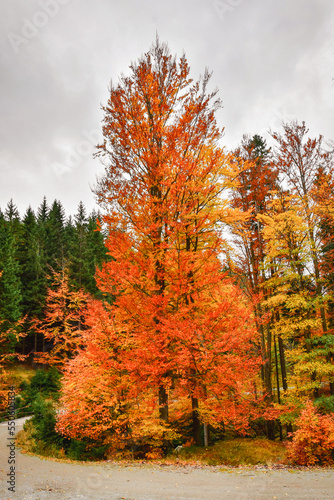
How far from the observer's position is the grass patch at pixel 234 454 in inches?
370

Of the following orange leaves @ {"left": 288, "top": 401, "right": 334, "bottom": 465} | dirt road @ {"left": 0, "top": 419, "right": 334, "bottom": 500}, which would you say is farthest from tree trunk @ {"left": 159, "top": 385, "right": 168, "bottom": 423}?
orange leaves @ {"left": 288, "top": 401, "right": 334, "bottom": 465}

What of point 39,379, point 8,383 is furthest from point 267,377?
point 8,383

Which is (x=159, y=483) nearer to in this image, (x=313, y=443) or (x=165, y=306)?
(x=165, y=306)

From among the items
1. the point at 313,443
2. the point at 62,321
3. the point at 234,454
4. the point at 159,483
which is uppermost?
the point at 62,321

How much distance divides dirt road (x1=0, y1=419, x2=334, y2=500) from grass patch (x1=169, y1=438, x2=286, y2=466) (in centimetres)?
166

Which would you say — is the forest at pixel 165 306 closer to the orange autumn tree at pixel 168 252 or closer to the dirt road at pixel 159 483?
the orange autumn tree at pixel 168 252

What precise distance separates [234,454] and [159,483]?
16.9 feet

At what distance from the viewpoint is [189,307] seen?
8.84m

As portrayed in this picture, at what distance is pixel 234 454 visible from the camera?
1044 cm

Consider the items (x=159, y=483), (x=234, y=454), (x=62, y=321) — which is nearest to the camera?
(x=159, y=483)

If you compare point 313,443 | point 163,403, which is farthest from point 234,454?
point 163,403

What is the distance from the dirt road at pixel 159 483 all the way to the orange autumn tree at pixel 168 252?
1.62m

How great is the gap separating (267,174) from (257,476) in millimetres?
13578

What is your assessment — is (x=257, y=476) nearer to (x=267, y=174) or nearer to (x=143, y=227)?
(x=143, y=227)
